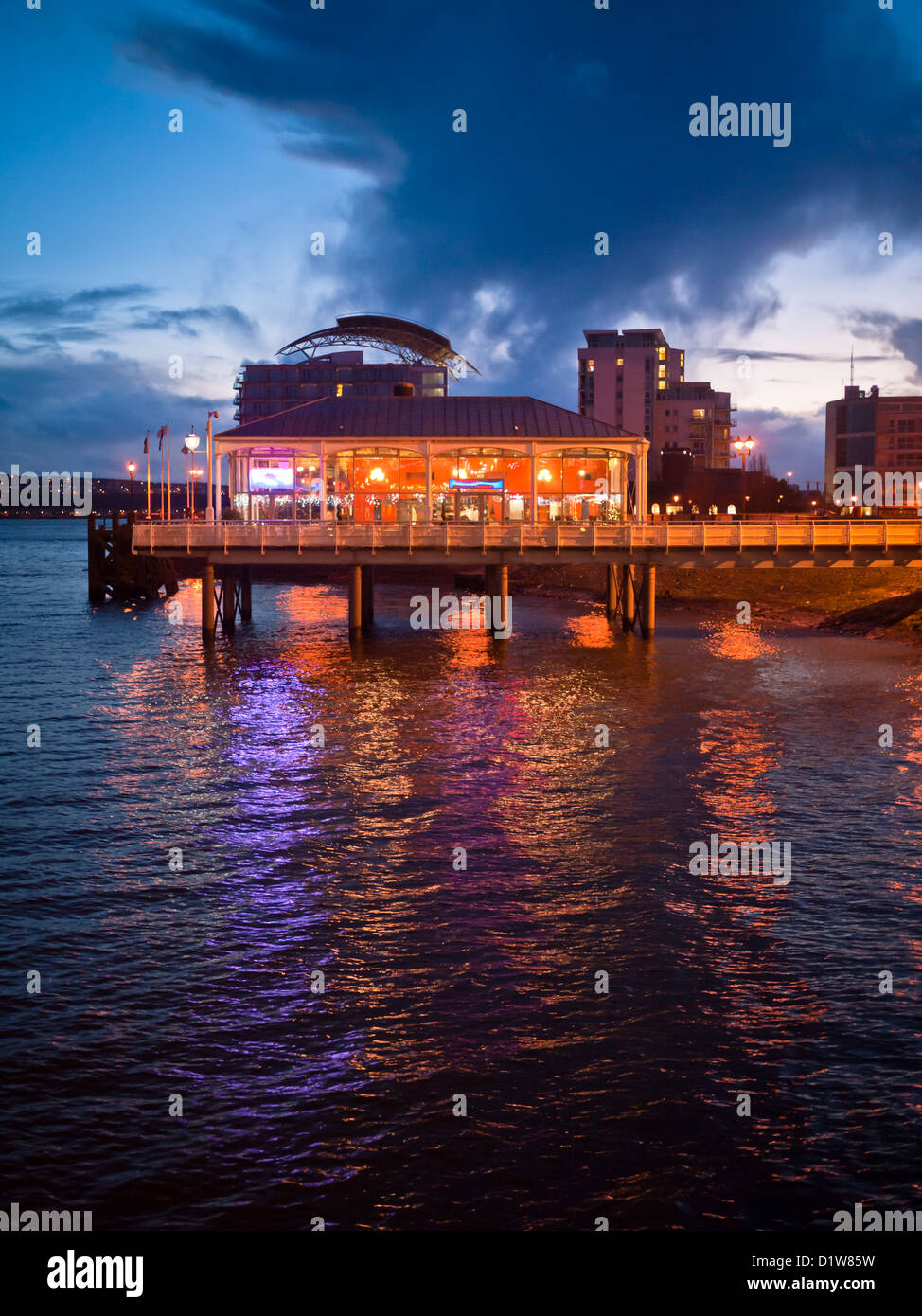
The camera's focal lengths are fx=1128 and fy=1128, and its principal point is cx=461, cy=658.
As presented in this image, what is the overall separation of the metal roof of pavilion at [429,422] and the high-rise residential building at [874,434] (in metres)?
104

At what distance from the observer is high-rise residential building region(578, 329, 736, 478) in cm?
17412

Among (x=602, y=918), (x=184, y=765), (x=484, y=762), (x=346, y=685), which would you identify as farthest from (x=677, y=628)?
(x=602, y=918)

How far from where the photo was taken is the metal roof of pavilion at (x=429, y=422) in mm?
52906

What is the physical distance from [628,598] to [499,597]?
8.98 meters

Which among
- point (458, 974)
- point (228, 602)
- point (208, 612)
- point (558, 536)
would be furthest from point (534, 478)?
point (458, 974)

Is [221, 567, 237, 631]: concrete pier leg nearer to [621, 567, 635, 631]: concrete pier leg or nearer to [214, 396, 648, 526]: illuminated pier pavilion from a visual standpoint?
[214, 396, 648, 526]: illuminated pier pavilion

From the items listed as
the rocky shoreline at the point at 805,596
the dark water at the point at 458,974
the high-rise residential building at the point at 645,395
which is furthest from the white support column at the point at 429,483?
the high-rise residential building at the point at 645,395

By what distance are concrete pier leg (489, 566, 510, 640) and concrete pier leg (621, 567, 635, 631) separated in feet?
23.4

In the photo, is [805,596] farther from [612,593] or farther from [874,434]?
[874,434]

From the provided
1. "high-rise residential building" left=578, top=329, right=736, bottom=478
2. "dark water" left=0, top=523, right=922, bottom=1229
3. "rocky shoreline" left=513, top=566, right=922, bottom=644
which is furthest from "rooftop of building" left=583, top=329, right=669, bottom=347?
"dark water" left=0, top=523, right=922, bottom=1229

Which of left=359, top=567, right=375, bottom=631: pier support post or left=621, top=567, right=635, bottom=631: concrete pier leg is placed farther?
left=359, top=567, right=375, bottom=631: pier support post

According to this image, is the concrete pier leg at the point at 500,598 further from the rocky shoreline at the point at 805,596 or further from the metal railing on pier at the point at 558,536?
the rocky shoreline at the point at 805,596

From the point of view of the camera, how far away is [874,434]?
548ft
